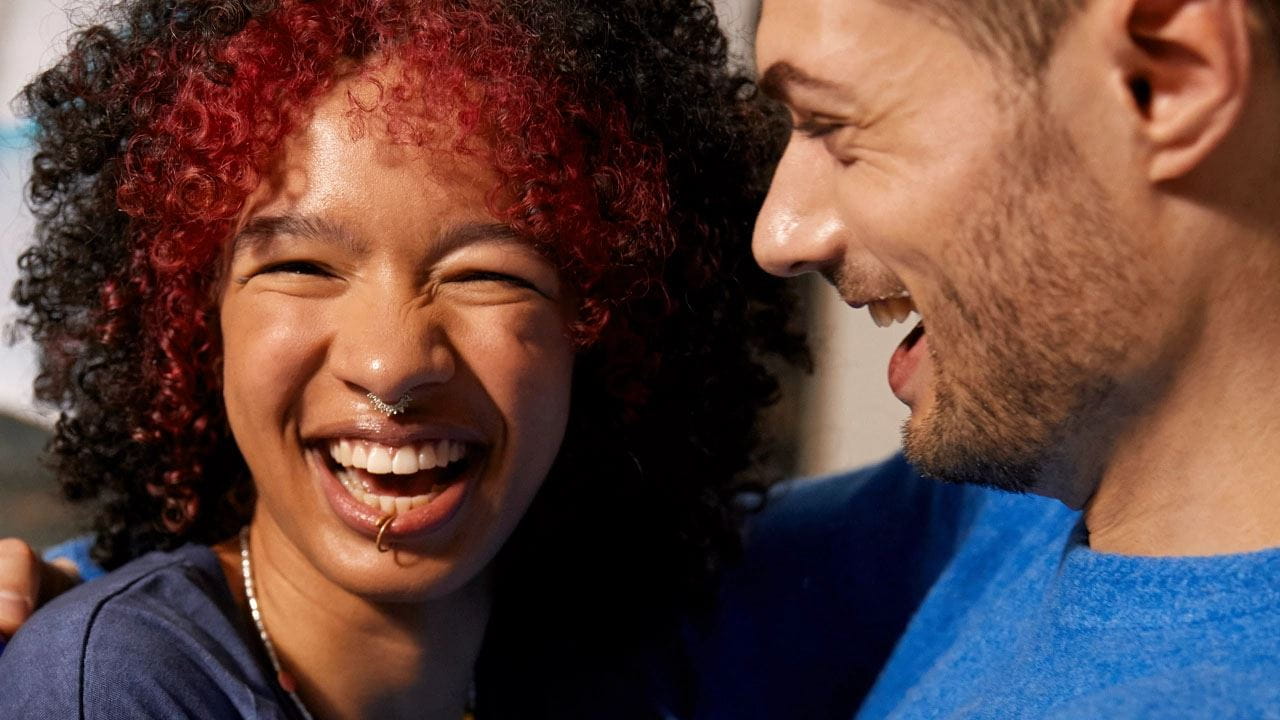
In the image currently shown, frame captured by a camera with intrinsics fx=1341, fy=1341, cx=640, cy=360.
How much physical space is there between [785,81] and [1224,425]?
60 cm

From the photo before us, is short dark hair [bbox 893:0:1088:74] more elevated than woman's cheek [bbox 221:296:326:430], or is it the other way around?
short dark hair [bbox 893:0:1088:74]

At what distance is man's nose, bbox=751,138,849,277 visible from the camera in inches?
63.2

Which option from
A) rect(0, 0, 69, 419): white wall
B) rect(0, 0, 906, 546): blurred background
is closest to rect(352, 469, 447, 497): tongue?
rect(0, 0, 906, 546): blurred background

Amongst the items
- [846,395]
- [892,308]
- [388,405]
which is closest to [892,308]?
[892,308]

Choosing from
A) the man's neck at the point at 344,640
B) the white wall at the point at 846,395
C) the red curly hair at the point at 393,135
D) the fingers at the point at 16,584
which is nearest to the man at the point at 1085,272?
the red curly hair at the point at 393,135

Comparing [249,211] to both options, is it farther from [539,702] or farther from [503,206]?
[539,702]

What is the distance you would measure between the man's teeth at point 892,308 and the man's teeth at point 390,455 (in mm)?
571

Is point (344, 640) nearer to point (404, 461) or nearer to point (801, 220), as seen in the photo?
point (404, 461)

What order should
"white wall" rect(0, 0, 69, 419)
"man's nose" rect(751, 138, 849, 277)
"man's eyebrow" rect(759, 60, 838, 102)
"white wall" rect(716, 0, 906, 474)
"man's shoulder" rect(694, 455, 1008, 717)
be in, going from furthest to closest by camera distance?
"white wall" rect(716, 0, 906, 474) → "white wall" rect(0, 0, 69, 419) → "man's shoulder" rect(694, 455, 1008, 717) → "man's nose" rect(751, 138, 849, 277) → "man's eyebrow" rect(759, 60, 838, 102)

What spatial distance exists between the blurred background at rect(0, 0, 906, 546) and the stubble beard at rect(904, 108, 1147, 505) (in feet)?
6.56

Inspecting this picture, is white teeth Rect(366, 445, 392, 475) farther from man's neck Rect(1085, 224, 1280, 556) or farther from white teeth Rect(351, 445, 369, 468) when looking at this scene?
man's neck Rect(1085, 224, 1280, 556)

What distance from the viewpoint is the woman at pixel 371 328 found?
1.65 meters

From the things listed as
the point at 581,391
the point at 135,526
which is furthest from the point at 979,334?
the point at 135,526

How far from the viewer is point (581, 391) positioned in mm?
2045
